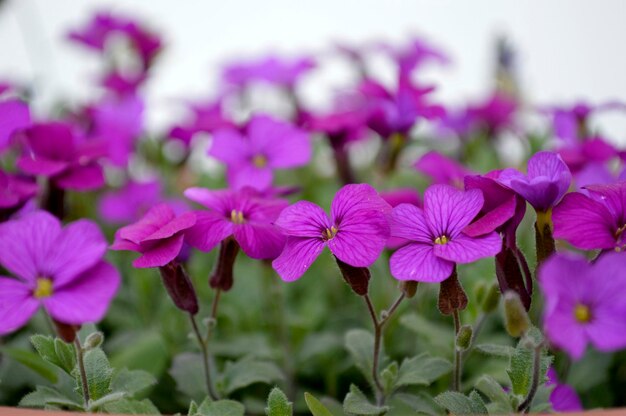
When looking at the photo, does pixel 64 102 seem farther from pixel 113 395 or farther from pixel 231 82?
pixel 113 395

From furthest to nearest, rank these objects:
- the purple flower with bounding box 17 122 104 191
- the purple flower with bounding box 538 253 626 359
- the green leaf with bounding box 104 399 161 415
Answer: the purple flower with bounding box 17 122 104 191 → the green leaf with bounding box 104 399 161 415 → the purple flower with bounding box 538 253 626 359

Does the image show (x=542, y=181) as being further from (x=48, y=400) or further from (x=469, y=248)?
(x=48, y=400)

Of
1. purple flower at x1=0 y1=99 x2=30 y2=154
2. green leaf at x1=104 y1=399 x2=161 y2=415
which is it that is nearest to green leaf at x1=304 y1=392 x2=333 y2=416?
green leaf at x1=104 y1=399 x2=161 y2=415

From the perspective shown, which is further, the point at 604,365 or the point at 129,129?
the point at 129,129

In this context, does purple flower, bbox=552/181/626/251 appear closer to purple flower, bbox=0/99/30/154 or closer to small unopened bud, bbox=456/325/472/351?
small unopened bud, bbox=456/325/472/351

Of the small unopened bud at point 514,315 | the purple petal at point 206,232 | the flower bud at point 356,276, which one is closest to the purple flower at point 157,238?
the purple petal at point 206,232

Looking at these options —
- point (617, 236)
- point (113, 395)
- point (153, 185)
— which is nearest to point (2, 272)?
point (153, 185)
